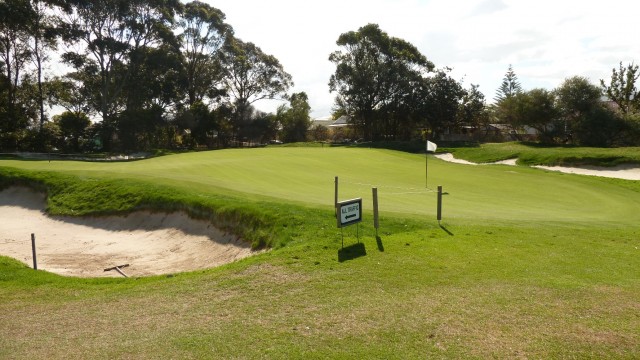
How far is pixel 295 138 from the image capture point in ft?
276

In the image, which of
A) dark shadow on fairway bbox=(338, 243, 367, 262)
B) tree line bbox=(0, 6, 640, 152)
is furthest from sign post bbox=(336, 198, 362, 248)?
tree line bbox=(0, 6, 640, 152)

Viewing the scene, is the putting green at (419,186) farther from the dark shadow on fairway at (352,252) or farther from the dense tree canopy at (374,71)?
the dense tree canopy at (374,71)

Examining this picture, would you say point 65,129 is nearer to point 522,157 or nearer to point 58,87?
point 58,87

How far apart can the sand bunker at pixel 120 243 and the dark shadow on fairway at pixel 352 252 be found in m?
3.74

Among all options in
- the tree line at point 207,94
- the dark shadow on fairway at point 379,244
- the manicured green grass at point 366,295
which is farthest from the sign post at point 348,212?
the tree line at point 207,94

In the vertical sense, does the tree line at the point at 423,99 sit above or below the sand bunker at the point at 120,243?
above

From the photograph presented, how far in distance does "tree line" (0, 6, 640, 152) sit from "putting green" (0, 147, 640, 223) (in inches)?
1137

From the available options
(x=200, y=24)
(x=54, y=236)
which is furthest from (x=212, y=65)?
(x=54, y=236)

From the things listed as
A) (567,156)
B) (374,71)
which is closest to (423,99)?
(374,71)

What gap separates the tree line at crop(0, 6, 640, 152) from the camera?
185 feet

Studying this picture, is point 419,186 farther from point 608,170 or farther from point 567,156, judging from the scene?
point 567,156

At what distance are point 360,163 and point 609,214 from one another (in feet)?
68.3

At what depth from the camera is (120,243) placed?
17.4 m

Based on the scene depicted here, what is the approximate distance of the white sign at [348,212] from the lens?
A: 11305mm
